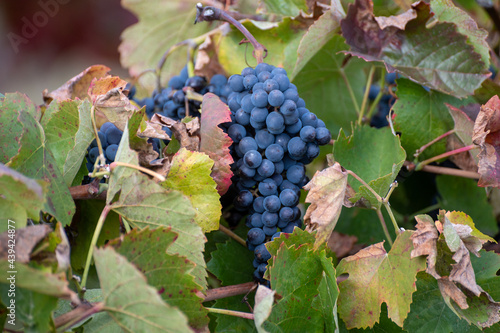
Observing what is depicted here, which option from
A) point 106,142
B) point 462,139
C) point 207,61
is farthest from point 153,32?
point 462,139

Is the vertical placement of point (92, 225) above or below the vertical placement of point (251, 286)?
above

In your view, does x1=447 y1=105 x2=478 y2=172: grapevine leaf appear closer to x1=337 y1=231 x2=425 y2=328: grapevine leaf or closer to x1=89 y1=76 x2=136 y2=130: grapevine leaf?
x1=337 y1=231 x2=425 y2=328: grapevine leaf

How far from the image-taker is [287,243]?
1.76 feet

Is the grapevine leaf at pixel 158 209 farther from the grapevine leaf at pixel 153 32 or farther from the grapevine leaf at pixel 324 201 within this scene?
the grapevine leaf at pixel 153 32

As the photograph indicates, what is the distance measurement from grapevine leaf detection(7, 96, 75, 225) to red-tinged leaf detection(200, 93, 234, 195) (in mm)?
183

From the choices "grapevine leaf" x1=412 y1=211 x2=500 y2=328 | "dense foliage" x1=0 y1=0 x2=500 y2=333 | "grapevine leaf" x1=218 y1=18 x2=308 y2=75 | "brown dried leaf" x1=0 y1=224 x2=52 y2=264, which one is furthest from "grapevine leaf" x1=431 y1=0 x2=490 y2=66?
"brown dried leaf" x1=0 y1=224 x2=52 y2=264

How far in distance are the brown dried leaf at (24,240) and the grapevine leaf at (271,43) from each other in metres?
0.47

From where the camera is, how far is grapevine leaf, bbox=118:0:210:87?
1013 mm

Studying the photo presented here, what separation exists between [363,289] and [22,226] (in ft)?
1.33

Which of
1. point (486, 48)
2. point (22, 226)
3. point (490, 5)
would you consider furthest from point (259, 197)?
point (490, 5)

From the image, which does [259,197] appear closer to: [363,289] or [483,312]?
[363,289]

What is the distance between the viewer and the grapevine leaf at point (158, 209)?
0.47 m

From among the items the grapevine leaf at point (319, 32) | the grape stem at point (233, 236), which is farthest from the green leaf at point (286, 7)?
the grape stem at point (233, 236)

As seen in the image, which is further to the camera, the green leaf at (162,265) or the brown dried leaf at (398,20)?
the brown dried leaf at (398,20)
